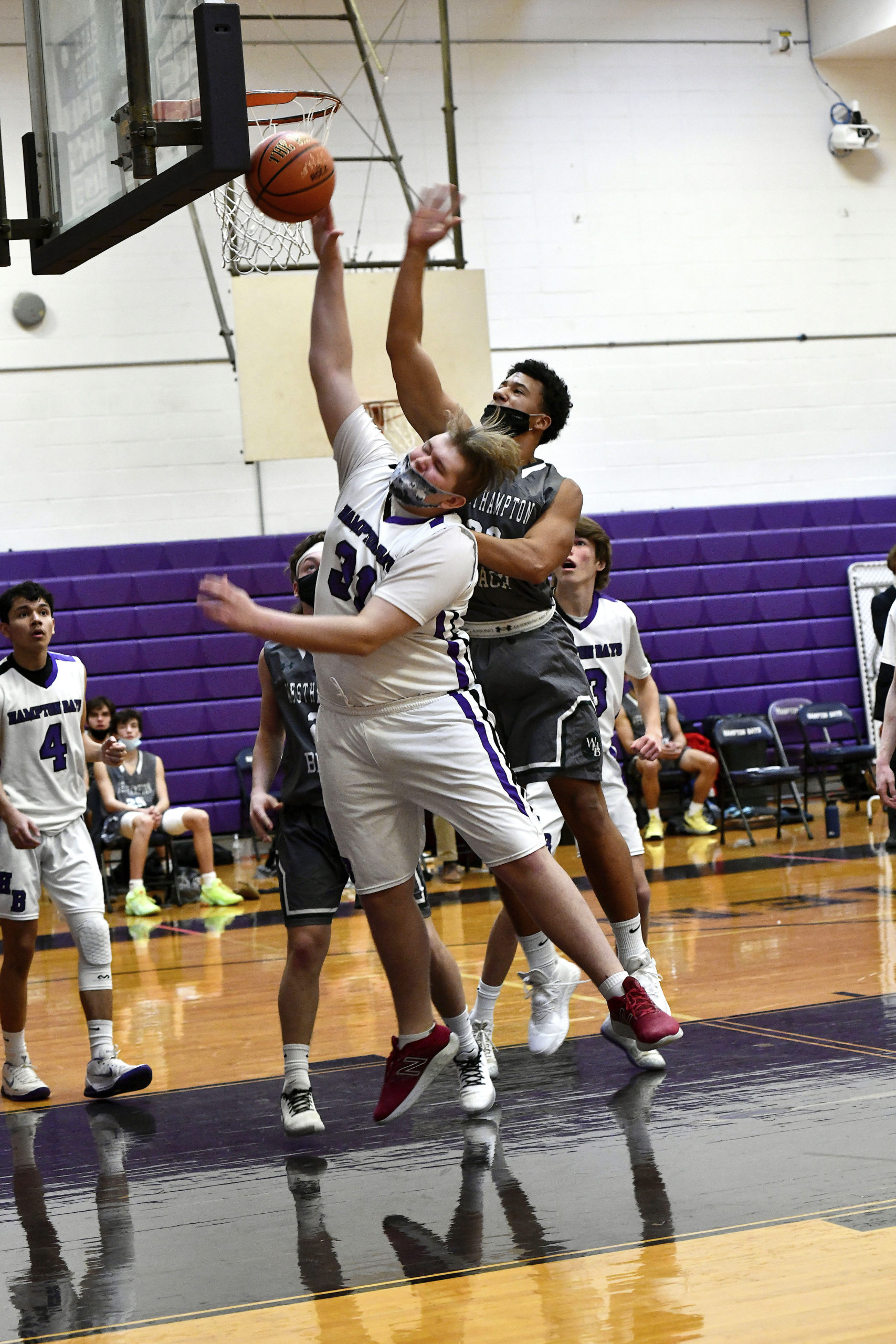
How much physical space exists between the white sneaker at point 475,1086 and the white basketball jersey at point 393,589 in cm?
106

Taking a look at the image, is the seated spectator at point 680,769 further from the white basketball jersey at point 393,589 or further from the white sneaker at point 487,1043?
the white basketball jersey at point 393,589

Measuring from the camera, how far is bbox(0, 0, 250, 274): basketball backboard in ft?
11.5

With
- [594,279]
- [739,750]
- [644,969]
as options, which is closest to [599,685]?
[644,969]

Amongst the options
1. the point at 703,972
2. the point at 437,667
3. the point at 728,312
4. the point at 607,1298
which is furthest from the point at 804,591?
the point at 607,1298

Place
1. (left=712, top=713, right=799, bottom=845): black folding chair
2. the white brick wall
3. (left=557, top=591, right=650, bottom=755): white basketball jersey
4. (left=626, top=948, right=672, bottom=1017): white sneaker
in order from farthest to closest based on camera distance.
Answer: the white brick wall < (left=712, top=713, right=799, bottom=845): black folding chair < (left=557, top=591, right=650, bottom=755): white basketball jersey < (left=626, top=948, right=672, bottom=1017): white sneaker

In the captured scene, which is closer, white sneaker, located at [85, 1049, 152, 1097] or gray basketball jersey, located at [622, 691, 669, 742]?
white sneaker, located at [85, 1049, 152, 1097]

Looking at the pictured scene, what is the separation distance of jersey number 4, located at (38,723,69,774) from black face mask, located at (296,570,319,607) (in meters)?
1.15

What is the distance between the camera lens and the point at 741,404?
14.0 m

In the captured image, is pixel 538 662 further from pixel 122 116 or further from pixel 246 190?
pixel 122 116

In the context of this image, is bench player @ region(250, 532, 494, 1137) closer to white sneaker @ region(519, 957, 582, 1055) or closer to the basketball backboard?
white sneaker @ region(519, 957, 582, 1055)

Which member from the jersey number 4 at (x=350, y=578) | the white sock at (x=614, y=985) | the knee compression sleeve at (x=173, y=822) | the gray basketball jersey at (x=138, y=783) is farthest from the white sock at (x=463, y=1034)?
the gray basketball jersey at (x=138, y=783)

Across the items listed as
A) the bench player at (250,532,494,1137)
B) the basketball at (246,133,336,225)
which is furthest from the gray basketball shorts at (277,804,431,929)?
the basketball at (246,133,336,225)

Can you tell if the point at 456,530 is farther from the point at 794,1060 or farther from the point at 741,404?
the point at 741,404

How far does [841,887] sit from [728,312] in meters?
7.75
